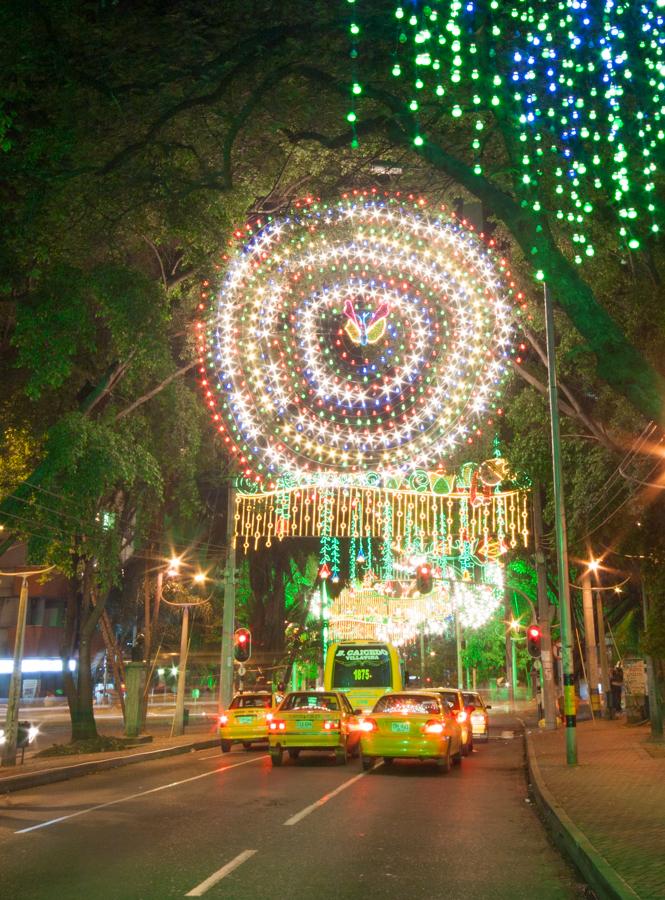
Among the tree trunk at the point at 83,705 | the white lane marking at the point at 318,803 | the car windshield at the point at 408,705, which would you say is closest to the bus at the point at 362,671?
the tree trunk at the point at 83,705

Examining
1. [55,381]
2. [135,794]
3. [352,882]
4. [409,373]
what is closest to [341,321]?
[409,373]

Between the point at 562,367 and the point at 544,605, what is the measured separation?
11.5m

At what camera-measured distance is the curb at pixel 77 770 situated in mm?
16234

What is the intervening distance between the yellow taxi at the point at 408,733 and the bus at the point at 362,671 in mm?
11425

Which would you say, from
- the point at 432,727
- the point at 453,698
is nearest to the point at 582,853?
the point at 432,727

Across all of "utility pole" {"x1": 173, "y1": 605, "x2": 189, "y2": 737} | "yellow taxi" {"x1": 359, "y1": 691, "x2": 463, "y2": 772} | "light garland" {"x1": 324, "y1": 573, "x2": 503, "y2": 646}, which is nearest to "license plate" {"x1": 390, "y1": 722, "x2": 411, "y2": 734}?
"yellow taxi" {"x1": 359, "y1": 691, "x2": 463, "y2": 772}

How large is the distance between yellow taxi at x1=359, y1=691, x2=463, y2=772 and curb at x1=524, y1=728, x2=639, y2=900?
463 cm

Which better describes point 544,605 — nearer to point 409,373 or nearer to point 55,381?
point 409,373

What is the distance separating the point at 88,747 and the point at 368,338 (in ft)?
43.7

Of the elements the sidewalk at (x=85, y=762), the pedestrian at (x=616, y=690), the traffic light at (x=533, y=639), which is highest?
the traffic light at (x=533, y=639)

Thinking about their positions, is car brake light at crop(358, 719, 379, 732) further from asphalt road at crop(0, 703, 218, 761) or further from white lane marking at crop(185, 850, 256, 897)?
asphalt road at crop(0, 703, 218, 761)

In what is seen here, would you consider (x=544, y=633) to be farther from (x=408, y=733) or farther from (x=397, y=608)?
(x=397, y=608)

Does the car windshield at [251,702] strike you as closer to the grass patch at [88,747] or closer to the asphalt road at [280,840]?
the grass patch at [88,747]

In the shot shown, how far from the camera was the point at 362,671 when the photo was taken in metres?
30.6
